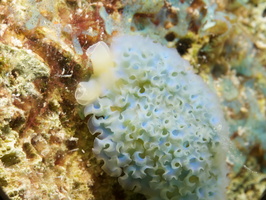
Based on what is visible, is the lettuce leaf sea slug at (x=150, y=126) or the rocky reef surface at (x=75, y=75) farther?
the lettuce leaf sea slug at (x=150, y=126)

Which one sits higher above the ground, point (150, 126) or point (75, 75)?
point (75, 75)

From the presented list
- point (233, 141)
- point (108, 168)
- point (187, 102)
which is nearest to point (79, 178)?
point (108, 168)

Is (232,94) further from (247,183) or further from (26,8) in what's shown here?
(26,8)

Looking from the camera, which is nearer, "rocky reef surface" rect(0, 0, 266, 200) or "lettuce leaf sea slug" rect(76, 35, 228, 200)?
"rocky reef surface" rect(0, 0, 266, 200)
